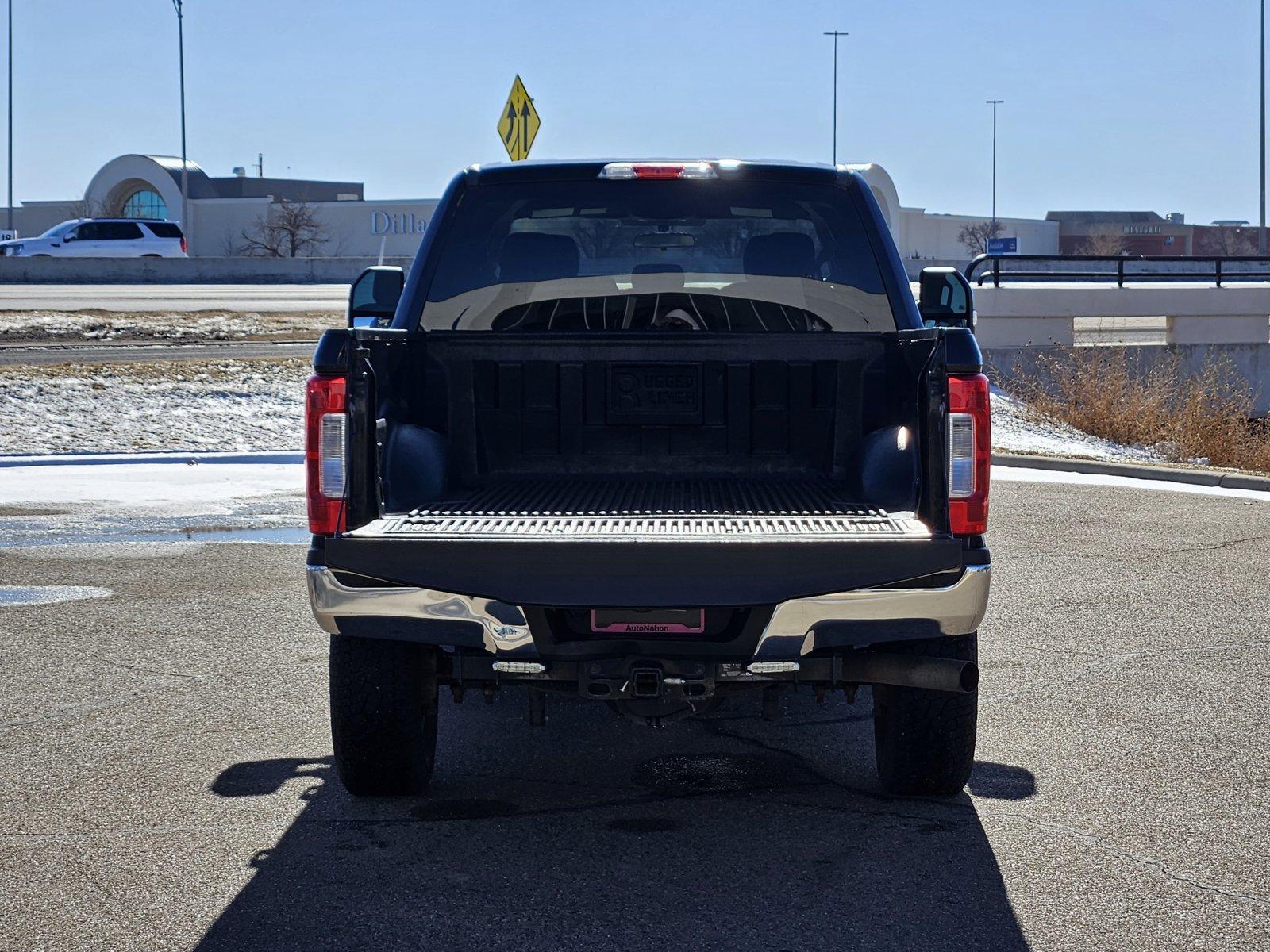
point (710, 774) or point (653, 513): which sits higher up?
point (653, 513)

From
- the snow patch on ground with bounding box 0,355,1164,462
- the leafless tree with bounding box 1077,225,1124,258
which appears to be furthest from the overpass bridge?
the leafless tree with bounding box 1077,225,1124,258

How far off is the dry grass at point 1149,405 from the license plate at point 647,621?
15.6 metres

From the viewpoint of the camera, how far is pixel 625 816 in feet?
16.8

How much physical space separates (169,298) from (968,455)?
33.4 meters

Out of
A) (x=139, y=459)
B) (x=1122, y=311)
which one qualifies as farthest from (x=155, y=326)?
(x=1122, y=311)

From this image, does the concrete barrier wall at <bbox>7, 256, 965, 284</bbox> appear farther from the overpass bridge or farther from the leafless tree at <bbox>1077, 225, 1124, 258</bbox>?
the leafless tree at <bbox>1077, 225, 1124, 258</bbox>

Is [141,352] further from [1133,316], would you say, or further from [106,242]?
[106,242]

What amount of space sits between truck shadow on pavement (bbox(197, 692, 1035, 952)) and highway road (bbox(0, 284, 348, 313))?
25901 millimetres

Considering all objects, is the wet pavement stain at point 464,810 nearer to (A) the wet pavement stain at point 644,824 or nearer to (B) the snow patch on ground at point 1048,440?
(A) the wet pavement stain at point 644,824

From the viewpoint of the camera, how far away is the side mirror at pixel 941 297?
6.20 metres

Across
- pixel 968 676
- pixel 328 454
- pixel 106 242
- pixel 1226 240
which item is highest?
pixel 1226 240

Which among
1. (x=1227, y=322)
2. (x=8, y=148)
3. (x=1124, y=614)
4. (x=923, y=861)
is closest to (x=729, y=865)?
(x=923, y=861)

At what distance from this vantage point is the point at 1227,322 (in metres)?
27.1

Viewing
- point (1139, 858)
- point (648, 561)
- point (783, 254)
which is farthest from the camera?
point (783, 254)
